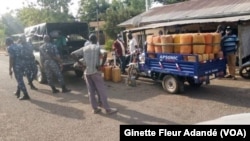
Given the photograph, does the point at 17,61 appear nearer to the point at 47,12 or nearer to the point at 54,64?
the point at 54,64

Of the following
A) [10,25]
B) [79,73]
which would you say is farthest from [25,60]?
[10,25]

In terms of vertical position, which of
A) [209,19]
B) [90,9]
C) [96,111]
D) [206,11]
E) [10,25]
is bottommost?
[96,111]

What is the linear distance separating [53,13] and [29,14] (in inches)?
115

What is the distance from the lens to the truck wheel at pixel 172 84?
25.6ft

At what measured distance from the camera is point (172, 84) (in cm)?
798

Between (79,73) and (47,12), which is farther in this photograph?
(47,12)

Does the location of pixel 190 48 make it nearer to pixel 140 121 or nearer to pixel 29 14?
pixel 140 121

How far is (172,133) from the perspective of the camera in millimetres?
2768

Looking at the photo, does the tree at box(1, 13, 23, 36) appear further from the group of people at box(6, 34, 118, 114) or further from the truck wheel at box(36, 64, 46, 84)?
the group of people at box(6, 34, 118, 114)

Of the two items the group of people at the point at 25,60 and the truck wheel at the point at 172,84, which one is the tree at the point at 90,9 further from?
the truck wheel at the point at 172,84

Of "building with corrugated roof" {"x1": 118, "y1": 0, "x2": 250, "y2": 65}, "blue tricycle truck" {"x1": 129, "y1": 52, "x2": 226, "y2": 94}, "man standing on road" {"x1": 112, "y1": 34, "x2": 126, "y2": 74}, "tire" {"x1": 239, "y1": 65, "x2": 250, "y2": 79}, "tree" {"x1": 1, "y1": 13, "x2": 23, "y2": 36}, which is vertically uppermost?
"tree" {"x1": 1, "y1": 13, "x2": 23, "y2": 36}

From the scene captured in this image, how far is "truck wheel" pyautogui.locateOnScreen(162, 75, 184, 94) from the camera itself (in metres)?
7.80

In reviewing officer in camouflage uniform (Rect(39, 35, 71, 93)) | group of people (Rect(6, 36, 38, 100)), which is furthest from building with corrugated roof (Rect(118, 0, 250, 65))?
group of people (Rect(6, 36, 38, 100))

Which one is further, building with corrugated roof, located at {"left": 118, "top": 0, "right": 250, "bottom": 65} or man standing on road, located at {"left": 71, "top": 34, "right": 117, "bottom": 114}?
building with corrugated roof, located at {"left": 118, "top": 0, "right": 250, "bottom": 65}
